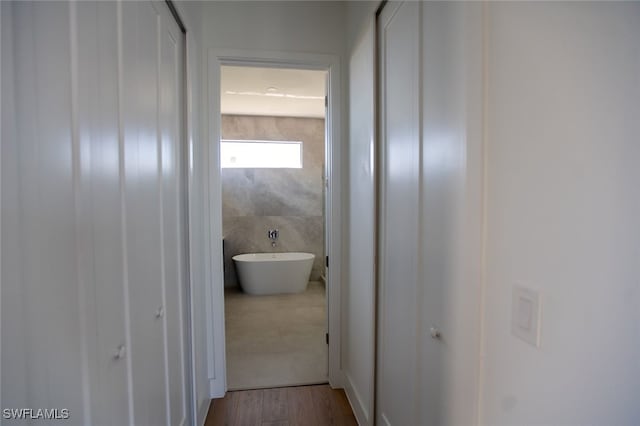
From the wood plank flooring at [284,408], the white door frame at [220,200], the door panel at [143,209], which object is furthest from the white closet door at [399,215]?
the door panel at [143,209]

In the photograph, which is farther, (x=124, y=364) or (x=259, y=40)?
(x=259, y=40)

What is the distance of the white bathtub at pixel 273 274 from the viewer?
4602mm

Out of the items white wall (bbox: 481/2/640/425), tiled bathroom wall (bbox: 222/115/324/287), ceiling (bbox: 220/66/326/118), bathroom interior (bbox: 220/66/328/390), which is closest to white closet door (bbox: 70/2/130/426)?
white wall (bbox: 481/2/640/425)

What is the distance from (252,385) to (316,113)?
154 inches

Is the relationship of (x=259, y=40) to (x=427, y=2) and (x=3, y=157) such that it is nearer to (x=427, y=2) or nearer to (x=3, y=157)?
(x=427, y=2)

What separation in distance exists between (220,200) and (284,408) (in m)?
1.46

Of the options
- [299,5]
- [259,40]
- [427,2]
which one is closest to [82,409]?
[427,2]

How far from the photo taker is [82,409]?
2.42 feet

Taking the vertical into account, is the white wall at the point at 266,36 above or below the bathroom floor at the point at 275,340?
above

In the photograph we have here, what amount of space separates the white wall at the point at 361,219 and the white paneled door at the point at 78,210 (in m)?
1.07

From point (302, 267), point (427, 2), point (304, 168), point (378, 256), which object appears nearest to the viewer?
point (427, 2)

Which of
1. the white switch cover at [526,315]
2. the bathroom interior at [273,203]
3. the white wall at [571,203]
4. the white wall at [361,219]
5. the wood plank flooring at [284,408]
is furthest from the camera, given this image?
the bathroom interior at [273,203]

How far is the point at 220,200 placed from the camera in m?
2.17

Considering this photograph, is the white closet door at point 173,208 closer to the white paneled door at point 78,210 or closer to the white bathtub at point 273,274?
the white paneled door at point 78,210
